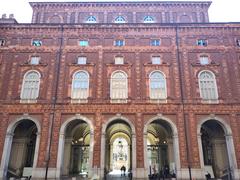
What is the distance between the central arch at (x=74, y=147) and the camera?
75.5 ft

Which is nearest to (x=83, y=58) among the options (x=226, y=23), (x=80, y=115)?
(x=80, y=115)

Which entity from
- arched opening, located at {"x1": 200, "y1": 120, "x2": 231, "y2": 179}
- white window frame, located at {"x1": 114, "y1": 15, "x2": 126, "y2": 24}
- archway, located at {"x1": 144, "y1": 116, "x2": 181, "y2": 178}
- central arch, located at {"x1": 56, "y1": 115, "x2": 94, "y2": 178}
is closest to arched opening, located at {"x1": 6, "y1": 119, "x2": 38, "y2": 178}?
central arch, located at {"x1": 56, "y1": 115, "x2": 94, "y2": 178}

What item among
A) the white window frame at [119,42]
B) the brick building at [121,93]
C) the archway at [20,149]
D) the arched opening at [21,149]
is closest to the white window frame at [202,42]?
the brick building at [121,93]

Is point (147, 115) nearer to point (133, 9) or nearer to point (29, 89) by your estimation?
point (29, 89)

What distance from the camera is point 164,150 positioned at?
3020 centimetres

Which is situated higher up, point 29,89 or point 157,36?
point 157,36

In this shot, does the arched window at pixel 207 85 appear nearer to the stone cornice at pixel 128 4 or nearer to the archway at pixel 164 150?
the archway at pixel 164 150

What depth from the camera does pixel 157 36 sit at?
2719 cm

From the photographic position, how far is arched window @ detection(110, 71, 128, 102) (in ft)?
81.6

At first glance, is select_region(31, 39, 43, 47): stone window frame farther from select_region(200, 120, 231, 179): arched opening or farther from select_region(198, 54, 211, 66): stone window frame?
select_region(200, 120, 231, 179): arched opening

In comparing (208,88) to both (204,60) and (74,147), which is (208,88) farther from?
(74,147)

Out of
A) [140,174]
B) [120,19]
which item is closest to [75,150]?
[140,174]

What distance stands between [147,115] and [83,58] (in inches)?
372

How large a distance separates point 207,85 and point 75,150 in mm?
17548
